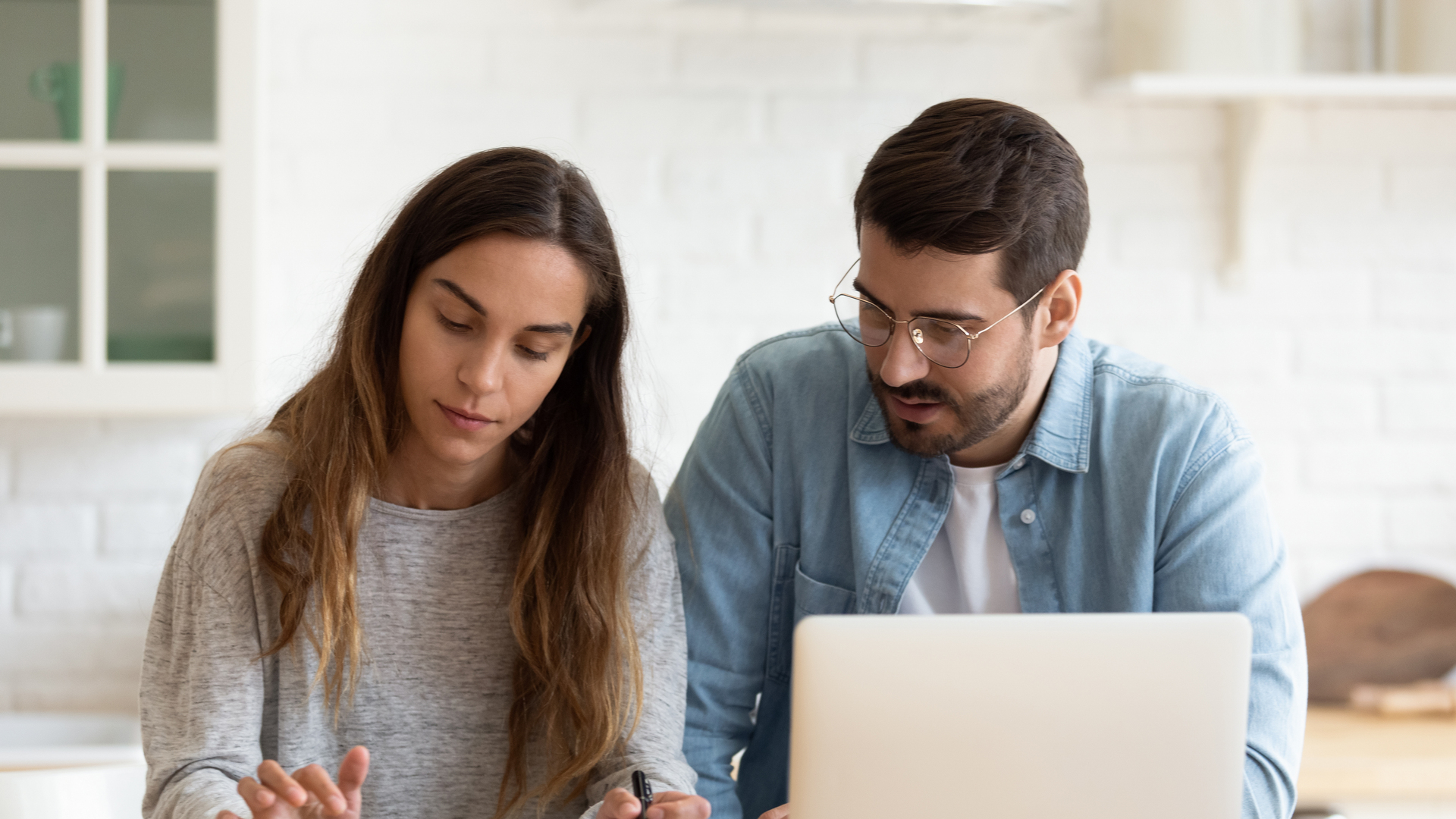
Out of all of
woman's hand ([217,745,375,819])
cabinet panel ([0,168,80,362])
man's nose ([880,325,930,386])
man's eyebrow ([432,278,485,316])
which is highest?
cabinet panel ([0,168,80,362])

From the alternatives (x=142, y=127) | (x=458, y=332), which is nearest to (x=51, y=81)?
(x=142, y=127)

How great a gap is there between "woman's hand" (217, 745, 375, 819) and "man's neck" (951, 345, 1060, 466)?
0.68 meters

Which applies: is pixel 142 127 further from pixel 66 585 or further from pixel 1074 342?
pixel 1074 342

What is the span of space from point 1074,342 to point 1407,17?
3.74ft

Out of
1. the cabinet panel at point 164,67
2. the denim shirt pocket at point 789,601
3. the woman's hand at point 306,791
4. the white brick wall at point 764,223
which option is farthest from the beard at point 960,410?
the cabinet panel at point 164,67

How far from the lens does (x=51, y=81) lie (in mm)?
1844

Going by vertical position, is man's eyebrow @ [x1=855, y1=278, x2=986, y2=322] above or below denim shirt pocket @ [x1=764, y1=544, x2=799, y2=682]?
above

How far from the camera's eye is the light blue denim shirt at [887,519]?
128 centimetres

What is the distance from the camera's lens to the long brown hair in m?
1.19

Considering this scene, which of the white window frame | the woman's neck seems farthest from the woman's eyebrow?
the white window frame

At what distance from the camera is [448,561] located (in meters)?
1.29

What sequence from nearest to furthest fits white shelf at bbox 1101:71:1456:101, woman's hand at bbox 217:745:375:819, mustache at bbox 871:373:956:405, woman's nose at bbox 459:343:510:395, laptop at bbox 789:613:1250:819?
laptop at bbox 789:613:1250:819, woman's hand at bbox 217:745:375:819, woman's nose at bbox 459:343:510:395, mustache at bbox 871:373:956:405, white shelf at bbox 1101:71:1456:101

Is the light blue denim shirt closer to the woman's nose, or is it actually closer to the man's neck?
the man's neck

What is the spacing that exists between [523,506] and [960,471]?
0.46m
